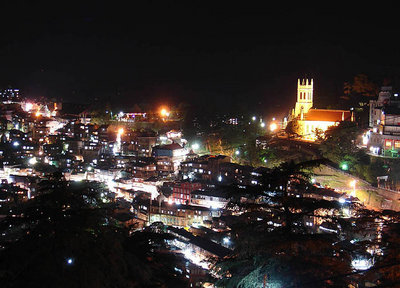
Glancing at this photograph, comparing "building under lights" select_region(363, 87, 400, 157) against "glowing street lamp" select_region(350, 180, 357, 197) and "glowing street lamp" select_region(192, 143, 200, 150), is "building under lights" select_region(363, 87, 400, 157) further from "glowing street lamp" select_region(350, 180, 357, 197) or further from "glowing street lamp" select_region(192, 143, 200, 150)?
"glowing street lamp" select_region(192, 143, 200, 150)

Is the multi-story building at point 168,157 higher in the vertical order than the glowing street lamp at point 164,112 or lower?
lower

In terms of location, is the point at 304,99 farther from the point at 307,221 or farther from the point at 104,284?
the point at 104,284

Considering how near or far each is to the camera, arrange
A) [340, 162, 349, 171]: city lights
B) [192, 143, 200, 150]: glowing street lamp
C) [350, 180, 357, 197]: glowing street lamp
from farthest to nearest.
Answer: [192, 143, 200, 150]: glowing street lamp
[340, 162, 349, 171]: city lights
[350, 180, 357, 197]: glowing street lamp

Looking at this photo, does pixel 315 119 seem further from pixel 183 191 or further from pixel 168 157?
pixel 183 191

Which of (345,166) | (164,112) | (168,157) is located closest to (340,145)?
(345,166)

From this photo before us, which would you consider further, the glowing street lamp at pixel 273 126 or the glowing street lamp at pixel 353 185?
the glowing street lamp at pixel 273 126

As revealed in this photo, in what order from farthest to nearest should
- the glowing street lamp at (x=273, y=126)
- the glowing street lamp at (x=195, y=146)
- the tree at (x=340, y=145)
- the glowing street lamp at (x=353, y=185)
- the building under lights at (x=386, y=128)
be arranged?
the glowing street lamp at (x=273, y=126), the glowing street lamp at (x=195, y=146), the tree at (x=340, y=145), the building under lights at (x=386, y=128), the glowing street lamp at (x=353, y=185)

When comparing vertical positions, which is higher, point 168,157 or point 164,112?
point 164,112

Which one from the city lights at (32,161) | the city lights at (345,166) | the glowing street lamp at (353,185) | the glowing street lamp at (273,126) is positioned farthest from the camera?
the glowing street lamp at (273,126)

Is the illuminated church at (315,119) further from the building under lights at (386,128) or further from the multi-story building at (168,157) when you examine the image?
the multi-story building at (168,157)

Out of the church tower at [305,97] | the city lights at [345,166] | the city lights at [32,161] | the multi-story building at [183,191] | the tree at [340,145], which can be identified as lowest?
the multi-story building at [183,191]

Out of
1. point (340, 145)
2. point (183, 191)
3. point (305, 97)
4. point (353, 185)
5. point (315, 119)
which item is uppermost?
point (305, 97)

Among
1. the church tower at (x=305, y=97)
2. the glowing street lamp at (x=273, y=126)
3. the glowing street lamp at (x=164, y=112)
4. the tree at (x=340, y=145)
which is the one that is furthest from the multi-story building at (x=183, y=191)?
the glowing street lamp at (x=164, y=112)

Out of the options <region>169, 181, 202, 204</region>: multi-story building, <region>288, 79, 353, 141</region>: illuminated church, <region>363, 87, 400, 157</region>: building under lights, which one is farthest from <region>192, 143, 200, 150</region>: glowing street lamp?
<region>363, 87, 400, 157</region>: building under lights
